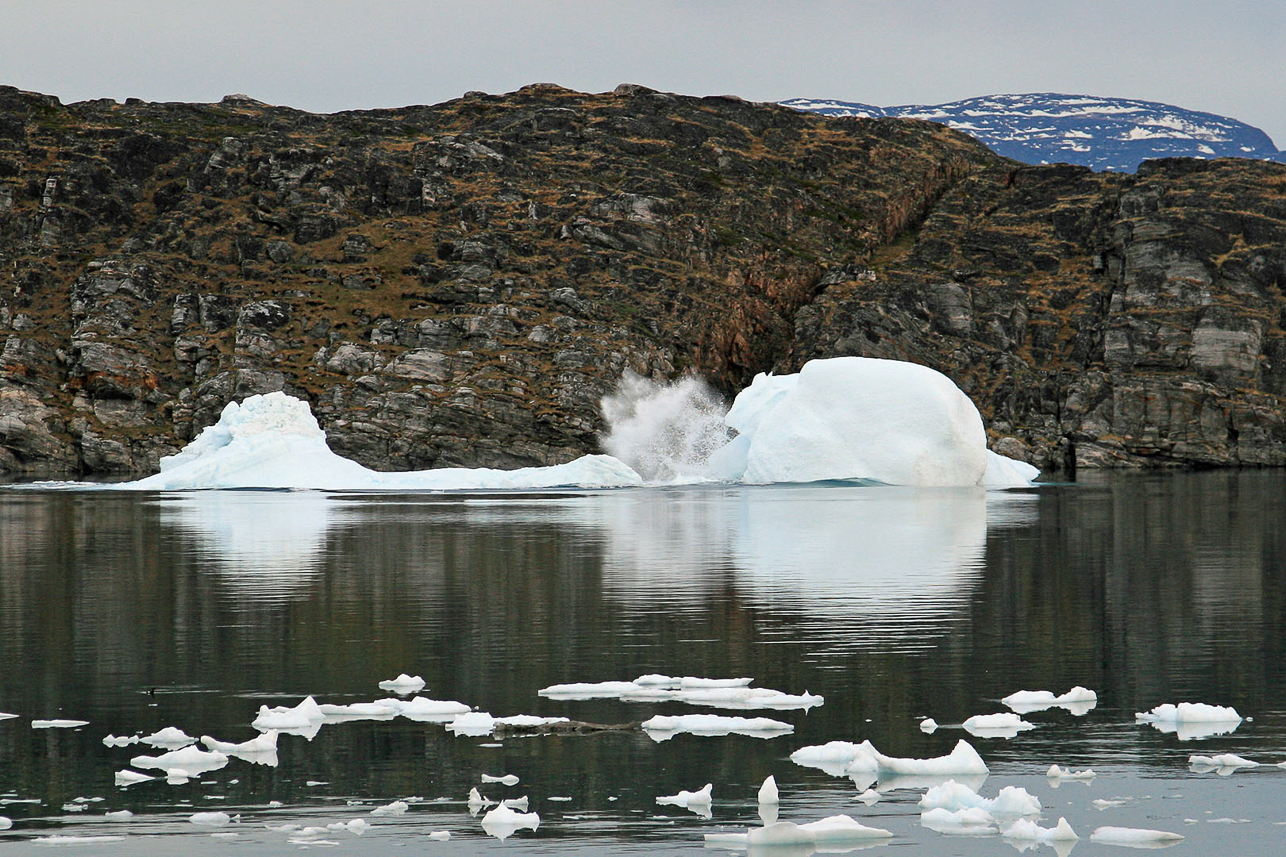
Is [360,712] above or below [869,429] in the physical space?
below

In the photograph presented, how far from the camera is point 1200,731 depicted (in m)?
16.1

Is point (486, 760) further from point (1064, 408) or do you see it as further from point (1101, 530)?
point (1064, 408)

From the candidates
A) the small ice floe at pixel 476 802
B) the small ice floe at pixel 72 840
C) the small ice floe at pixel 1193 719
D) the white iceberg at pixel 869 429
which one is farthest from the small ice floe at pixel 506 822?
the white iceberg at pixel 869 429

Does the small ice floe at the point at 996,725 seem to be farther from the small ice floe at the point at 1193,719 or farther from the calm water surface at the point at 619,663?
the small ice floe at the point at 1193,719

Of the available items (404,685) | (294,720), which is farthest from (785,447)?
(294,720)

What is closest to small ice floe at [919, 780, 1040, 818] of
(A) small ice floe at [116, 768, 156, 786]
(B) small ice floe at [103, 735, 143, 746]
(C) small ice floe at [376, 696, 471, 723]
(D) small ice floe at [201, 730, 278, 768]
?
(C) small ice floe at [376, 696, 471, 723]

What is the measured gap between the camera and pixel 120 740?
52.4 ft

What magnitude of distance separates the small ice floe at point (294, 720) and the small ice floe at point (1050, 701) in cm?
928

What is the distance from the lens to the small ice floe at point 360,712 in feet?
57.2

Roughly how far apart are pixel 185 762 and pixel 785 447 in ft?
242

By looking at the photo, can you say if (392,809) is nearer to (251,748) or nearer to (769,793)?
(251,748)

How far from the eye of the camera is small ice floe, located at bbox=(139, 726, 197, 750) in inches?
621

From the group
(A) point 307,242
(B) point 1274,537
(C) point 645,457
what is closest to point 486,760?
(B) point 1274,537

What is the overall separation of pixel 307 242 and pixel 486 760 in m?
147
